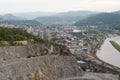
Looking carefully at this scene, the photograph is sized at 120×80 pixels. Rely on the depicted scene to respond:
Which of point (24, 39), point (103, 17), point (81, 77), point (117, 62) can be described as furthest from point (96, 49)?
point (103, 17)

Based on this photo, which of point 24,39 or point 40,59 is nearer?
point 40,59

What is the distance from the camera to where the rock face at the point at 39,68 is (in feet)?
44.0

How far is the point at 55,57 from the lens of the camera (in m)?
16.5

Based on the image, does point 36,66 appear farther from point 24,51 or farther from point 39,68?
point 24,51

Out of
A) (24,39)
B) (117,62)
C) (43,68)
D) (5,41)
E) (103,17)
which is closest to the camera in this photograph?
(43,68)

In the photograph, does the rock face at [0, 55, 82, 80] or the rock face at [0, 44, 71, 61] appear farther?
the rock face at [0, 44, 71, 61]

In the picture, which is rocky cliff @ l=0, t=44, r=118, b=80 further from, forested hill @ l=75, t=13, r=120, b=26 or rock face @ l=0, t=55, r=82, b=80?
forested hill @ l=75, t=13, r=120, b=26

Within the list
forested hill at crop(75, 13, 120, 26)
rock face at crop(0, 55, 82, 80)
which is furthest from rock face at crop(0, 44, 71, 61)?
forested hill at crop(75, 13, 120, 26)

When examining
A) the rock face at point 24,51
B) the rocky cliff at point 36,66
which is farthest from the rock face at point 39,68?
the rock face at point 24,51

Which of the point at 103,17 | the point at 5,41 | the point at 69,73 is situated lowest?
the point at 103,17

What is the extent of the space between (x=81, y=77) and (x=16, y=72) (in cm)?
423

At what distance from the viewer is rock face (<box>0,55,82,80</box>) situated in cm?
1340

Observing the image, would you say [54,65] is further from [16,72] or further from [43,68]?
[16,72]

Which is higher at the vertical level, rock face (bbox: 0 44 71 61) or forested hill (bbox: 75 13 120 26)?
rock face (bbox: 0 44 71 61)
